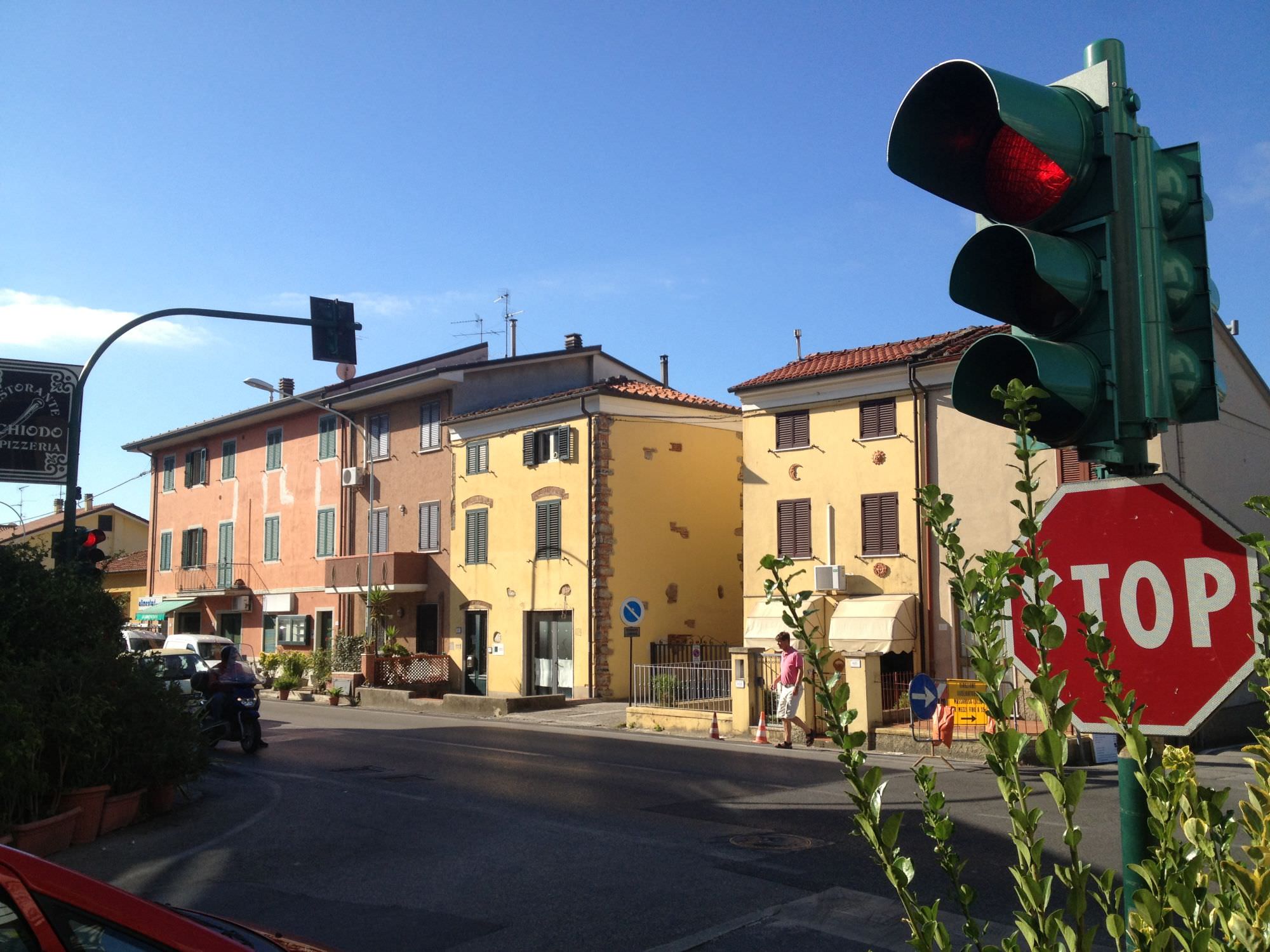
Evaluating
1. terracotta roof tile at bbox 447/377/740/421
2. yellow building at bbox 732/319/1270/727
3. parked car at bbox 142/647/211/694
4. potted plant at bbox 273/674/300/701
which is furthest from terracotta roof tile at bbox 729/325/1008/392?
potted plant at bbox 273/674/300/701

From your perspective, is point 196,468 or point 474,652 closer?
point 474,652

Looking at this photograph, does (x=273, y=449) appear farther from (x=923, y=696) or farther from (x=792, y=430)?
(x=923, y=696)

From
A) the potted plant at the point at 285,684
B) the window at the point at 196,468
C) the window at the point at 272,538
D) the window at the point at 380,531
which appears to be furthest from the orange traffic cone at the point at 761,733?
the window at the point at 196,468

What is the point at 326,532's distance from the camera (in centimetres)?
3834

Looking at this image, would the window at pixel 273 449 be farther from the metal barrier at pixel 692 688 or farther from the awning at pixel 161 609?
the metal barrier at pixel 692 688

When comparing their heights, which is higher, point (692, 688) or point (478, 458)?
point (478, 458)

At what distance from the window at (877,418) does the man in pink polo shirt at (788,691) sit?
6859 mm

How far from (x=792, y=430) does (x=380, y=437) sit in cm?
1679

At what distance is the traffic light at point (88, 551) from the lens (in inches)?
524

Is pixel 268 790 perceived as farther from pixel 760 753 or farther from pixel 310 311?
pixel 760 753

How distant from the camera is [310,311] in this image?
14.5 metres

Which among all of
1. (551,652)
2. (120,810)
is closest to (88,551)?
(120,810)

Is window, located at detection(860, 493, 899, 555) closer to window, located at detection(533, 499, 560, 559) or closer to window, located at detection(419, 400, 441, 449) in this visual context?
window, located at detection(533, 499, 560, 559)

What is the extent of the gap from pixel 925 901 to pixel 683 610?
76.3 ft
